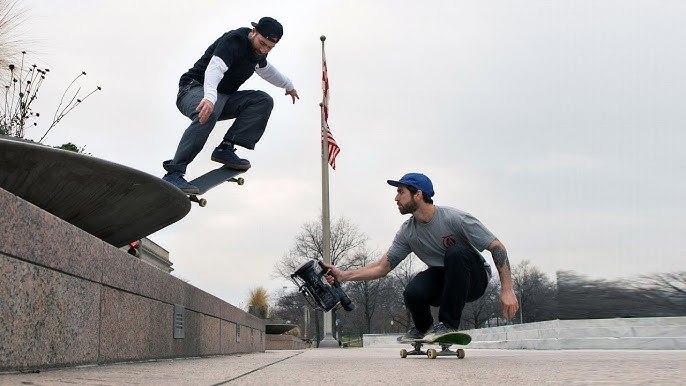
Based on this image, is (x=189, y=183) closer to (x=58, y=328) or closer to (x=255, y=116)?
(x=255, y=116)

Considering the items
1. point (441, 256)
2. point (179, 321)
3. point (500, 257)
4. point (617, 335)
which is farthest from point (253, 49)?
point (617, 335)

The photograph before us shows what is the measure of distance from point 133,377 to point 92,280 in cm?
70

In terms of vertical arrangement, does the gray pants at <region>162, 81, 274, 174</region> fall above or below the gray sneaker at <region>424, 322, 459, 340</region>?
above

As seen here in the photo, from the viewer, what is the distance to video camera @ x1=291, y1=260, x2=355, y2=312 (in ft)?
17.1

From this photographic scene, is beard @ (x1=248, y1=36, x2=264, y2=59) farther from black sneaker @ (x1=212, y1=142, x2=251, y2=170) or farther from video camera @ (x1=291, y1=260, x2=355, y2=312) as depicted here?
video camera @ (x1=291, y1=260, x2=355, y2=312)

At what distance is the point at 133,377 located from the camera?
8.66 feet

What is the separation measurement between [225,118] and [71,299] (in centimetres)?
206

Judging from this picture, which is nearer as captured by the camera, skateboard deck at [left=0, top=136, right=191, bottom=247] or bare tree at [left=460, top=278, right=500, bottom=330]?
skateboard deck at [left=0, top=136, right=191, bottom=247]

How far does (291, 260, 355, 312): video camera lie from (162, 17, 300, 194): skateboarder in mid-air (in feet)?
3.60

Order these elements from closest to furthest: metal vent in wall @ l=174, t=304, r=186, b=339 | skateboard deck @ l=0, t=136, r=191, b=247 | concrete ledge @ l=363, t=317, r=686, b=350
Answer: skateboard deck @ l=0, t=136, r=191, b=247 < metal vent in wall @ l=174, t=304, r=186, b=339 < concrete ledge @ l=363, t=317, r=686, b=350

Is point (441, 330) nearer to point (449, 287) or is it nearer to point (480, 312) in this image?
point (449, 287)

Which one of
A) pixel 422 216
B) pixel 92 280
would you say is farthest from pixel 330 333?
pixel 92 280

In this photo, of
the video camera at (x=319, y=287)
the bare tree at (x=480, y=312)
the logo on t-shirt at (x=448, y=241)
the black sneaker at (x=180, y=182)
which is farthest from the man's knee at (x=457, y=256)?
Answer: the bare tree at (x=480, y=312)

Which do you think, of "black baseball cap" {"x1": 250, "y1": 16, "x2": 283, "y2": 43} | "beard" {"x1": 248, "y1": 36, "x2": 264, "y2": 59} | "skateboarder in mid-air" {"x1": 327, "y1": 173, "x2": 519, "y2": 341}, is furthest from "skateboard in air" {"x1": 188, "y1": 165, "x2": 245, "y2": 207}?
"skateboarder in mid-air" {"x1": 327, "y1": 173, "x2": 519, "y2": 341}
